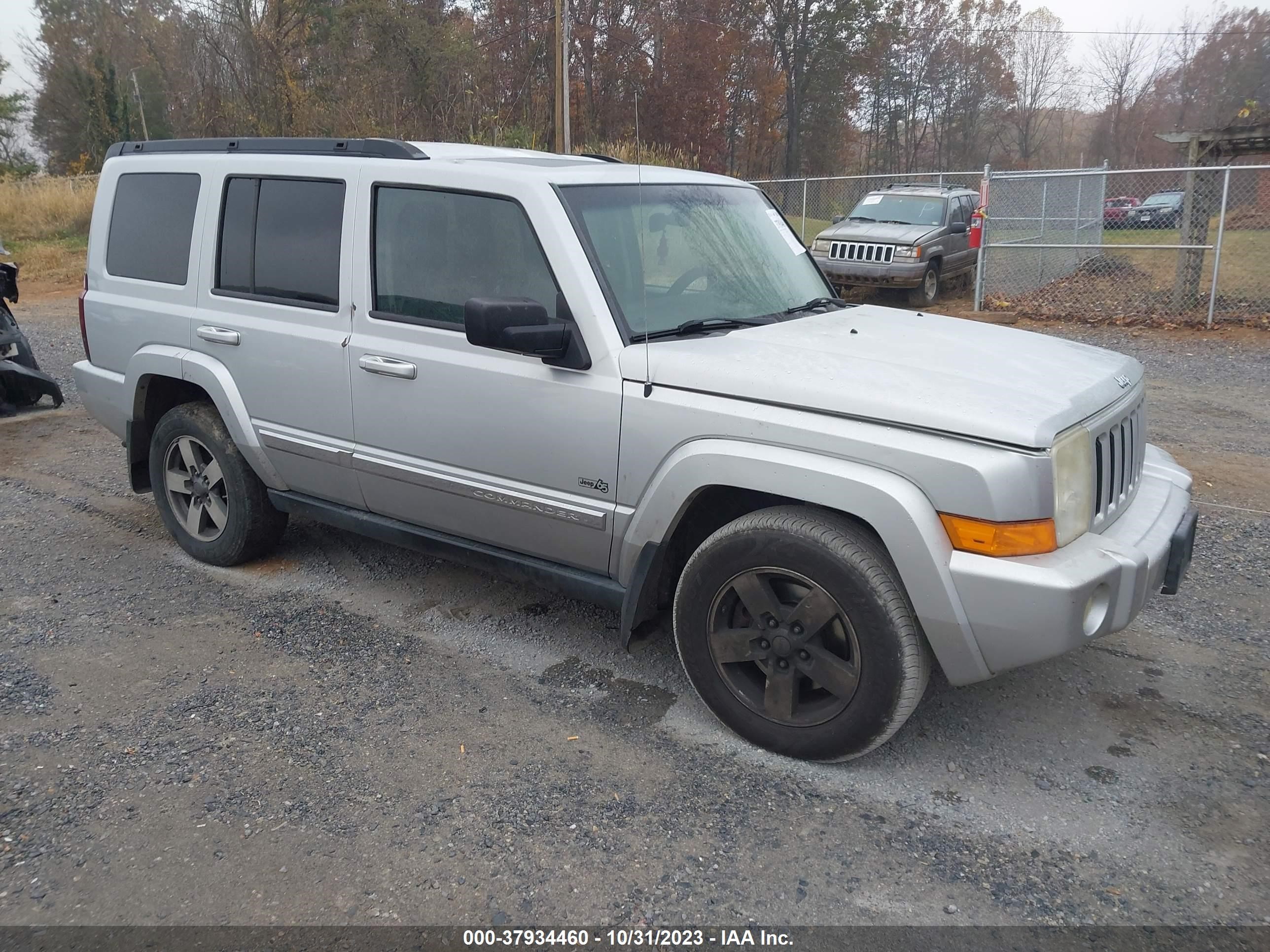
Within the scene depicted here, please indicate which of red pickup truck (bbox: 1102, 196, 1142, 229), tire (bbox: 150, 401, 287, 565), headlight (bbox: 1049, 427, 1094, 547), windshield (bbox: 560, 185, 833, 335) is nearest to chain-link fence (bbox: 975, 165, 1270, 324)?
red pickup truck (bbox: 1102, 196, 1142, 229)

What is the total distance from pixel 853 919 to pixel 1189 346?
11052 millimetres

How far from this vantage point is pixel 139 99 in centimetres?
3791

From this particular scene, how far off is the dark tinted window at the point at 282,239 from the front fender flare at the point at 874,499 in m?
1.88

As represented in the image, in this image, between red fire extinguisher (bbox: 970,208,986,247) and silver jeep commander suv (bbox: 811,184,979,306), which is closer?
red fire extinguisher (bbox: 970,208,986,247)

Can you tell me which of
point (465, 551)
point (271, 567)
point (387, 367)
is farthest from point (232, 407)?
point (465, 551)

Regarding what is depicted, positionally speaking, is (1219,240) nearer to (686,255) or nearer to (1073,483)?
(686,255)

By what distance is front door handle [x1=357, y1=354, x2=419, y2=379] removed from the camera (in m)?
3.83

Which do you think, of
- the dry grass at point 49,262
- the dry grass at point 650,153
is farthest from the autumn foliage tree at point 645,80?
the dry grass at point 49,262

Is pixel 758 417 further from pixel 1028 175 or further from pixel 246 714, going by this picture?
pixel 1028 175

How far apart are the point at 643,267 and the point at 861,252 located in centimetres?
1164

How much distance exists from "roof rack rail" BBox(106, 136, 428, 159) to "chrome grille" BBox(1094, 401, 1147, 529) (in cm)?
276

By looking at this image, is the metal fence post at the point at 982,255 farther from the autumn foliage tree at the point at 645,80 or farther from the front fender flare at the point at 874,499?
the front fender flare at the point at 874,499

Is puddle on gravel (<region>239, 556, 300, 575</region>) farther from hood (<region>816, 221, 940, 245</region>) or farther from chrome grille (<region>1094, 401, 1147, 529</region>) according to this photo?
hood (<region>816, 221, 940, 245</region>)

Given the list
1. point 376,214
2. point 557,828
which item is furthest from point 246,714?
point 376,214
